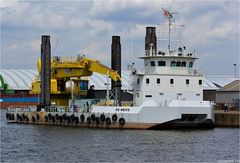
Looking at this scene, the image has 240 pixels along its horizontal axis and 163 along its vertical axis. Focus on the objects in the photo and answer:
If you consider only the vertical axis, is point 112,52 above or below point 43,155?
above

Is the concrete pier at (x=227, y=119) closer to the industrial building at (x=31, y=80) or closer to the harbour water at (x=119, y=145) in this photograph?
the harbour water at (x=119, y=145)

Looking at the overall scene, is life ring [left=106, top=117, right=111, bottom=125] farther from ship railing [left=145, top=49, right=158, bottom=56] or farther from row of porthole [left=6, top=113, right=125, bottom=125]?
ship railing [left=145, top=49, right=158, bottom=56]

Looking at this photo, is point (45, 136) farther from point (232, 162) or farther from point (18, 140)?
point (232, 162)

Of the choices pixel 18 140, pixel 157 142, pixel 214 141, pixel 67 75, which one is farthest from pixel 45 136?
pixel 67 75

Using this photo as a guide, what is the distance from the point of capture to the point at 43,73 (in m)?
59.3

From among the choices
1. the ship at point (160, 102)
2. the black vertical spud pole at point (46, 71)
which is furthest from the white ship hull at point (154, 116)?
the black vertical spud pole at point (46, 71)

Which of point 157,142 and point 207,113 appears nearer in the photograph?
point 157,142

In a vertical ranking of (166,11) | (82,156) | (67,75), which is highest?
(166,11)

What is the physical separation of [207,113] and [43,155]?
17.5m

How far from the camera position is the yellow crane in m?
58.9

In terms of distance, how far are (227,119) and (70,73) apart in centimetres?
1682

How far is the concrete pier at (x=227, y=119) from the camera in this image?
5181 cm

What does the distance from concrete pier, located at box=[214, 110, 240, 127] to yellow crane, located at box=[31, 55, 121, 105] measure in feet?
30.3

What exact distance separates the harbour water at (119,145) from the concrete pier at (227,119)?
255cm
